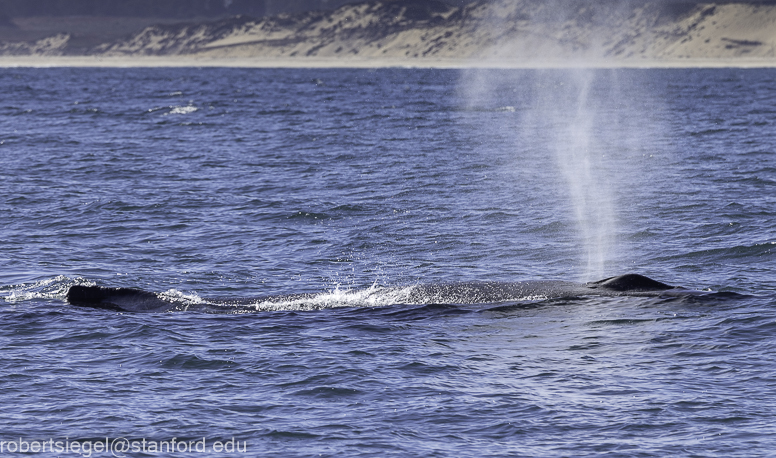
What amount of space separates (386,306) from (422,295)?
71 cm

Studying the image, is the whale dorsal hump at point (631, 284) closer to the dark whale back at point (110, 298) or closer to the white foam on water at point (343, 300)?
the white foam on water at point (343, 300)

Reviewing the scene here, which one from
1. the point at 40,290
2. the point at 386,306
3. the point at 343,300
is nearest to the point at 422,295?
the point at 386,306

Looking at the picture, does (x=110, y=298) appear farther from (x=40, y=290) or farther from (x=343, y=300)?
(x=343, y=300)

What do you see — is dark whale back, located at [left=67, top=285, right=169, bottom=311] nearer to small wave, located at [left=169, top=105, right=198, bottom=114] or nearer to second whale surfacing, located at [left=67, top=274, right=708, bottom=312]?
second whale surfacing, located at [left=67, top=274, right=708, bottom=312]

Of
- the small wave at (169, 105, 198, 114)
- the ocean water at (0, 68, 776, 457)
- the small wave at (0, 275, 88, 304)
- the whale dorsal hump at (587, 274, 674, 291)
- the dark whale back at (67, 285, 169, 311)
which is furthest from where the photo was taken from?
the small wave at (169, 105, 198, 114)

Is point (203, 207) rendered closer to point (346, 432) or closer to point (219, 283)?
point (219, 283)

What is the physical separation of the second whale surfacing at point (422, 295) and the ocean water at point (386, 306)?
199mm

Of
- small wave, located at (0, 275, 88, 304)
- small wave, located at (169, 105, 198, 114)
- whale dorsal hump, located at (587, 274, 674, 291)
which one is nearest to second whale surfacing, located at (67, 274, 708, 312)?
whale dorsal hump, located at (587, 274, 674, 291)

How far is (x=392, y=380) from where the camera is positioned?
42.0 feet

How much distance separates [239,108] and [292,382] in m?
62.9

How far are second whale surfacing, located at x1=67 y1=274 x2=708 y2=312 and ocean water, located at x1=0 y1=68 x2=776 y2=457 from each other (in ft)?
0.65

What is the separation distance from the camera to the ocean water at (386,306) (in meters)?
11.2

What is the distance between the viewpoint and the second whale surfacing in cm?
1623

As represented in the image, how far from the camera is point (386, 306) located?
1644 centimetres
